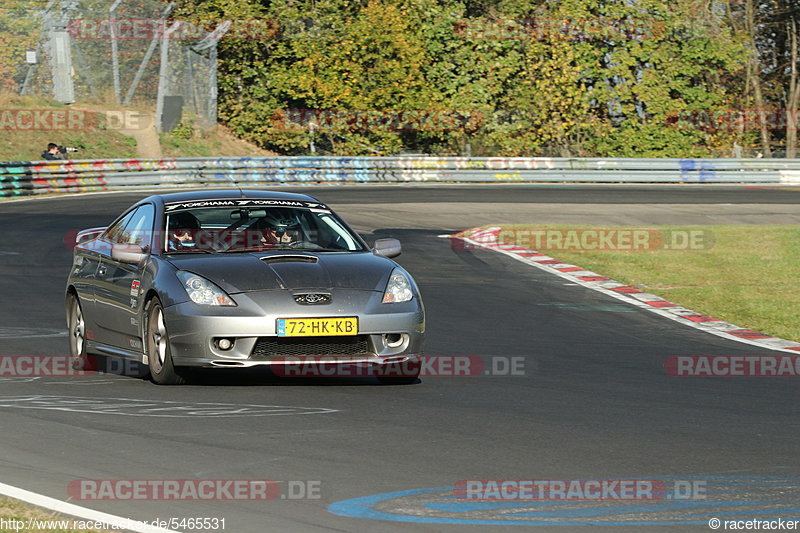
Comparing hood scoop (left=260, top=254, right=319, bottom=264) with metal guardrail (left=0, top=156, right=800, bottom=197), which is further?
metal guardrail (left=0, top=156, right=800, bottom=197)

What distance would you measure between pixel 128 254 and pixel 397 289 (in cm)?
199

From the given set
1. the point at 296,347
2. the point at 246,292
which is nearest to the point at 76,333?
the point at 246,292

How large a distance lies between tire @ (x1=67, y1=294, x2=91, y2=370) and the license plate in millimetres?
2450

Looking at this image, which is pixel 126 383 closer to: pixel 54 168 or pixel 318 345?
pixel 318 345

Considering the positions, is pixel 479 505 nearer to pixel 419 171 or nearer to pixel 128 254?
pixel 128 254

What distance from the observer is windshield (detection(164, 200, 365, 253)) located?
982cm

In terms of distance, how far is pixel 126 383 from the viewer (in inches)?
372

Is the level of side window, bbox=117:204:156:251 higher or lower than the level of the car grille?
higher

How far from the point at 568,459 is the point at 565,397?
2.31 meters

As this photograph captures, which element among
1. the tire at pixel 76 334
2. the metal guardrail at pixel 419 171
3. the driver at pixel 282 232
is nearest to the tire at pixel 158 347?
the driver at pixel 282 232

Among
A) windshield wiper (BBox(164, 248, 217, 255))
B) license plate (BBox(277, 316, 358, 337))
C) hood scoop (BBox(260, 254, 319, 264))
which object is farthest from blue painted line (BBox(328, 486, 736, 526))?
windshield wiper (BBox(164, 248, 217, 255))

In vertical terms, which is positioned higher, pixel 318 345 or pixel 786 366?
pixel 318 345

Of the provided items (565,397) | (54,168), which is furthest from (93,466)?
(54,168)

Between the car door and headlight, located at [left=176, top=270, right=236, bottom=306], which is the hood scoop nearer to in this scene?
headlight, located at [left=176, top=270, right=236, bottom=306]
